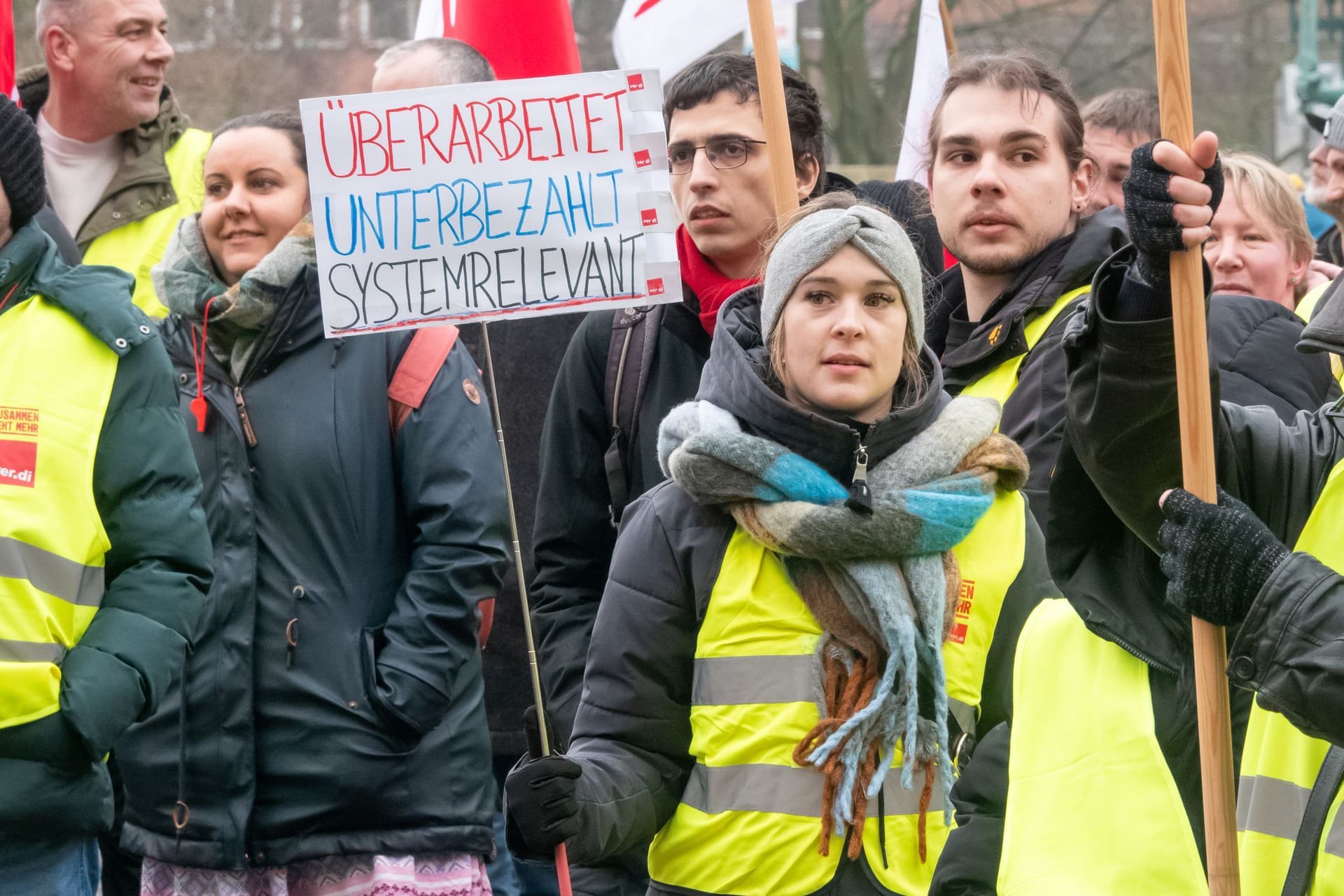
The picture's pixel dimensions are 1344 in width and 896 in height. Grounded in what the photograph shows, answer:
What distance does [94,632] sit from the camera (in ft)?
12.7

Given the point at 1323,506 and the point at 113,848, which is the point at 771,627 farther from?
the point at 113,848

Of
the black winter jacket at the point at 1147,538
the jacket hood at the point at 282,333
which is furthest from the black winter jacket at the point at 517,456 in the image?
the black winter jacket at the point at 1147,538

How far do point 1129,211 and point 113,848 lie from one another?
328 cm

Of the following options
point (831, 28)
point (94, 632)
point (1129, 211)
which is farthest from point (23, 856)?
point (831, 28)

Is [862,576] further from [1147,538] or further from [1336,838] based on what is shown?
[1336,838]

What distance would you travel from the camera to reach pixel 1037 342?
154 inches

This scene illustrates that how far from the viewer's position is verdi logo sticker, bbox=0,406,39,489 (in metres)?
3.79

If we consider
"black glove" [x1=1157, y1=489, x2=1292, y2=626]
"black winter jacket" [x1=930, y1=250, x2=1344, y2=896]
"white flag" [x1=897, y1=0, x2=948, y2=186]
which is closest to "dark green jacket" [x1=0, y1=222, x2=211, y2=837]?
"black winter jacket" [x1=930, y1=250, x2=1344, y2=896]

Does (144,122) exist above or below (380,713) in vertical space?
above

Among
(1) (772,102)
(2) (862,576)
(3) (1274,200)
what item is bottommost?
(2) (862,576)

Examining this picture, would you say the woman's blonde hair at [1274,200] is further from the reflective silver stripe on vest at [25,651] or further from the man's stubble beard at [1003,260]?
the reflective silver stripe on vest at [25,651]

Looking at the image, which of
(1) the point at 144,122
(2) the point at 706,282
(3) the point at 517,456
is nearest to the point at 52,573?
(2) the point at 706,282

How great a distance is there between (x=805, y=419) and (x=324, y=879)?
179 centimetres

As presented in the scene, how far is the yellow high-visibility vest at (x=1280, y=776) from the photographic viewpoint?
2.53m
